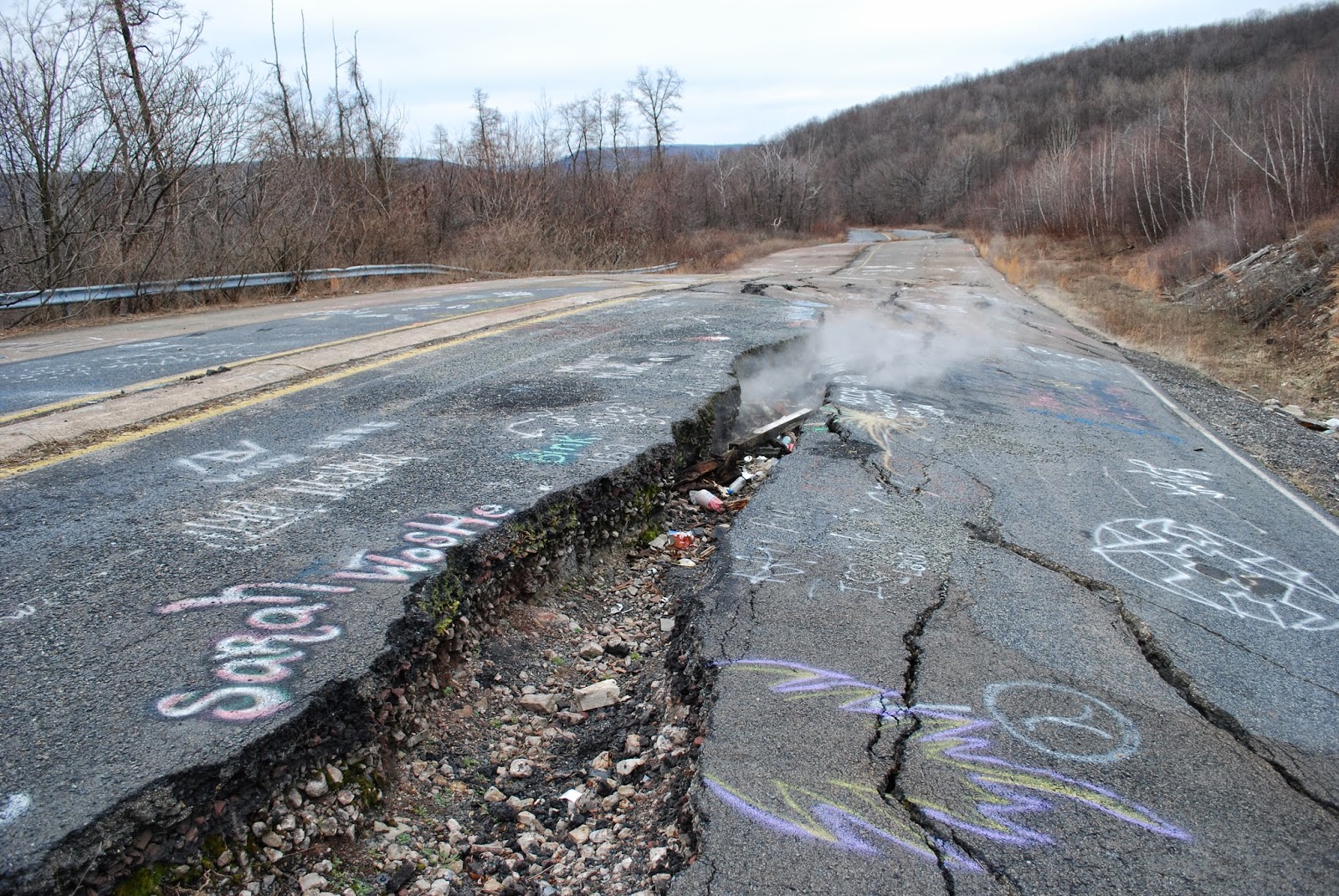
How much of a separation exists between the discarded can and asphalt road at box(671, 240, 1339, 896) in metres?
0.40

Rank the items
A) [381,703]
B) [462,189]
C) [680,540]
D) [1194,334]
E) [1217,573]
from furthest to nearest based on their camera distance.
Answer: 1. [462,189]
2. [1194,334]
3. [680,540]
4. [1217,573]
5. [381,703]

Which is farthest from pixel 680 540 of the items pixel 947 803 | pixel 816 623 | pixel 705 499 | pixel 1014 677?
pixel 947 803

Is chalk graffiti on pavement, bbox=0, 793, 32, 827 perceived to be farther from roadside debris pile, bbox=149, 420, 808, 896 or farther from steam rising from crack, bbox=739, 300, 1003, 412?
steam rising from crack, bbox=739, 300, 1003, 412

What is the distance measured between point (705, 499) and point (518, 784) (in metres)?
2.69

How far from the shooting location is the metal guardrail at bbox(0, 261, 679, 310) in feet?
31.3

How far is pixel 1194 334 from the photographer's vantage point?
1373cm

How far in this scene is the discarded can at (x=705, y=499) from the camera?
5.12 m

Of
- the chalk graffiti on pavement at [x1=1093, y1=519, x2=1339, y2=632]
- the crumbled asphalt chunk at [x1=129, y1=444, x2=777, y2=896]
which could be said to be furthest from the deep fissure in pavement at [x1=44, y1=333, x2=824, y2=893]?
the chalk graffiti on pavement at [x1=1093, y1=519, x2=1339, y2=632]

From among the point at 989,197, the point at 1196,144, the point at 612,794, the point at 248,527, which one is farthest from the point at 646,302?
the point at 989,197

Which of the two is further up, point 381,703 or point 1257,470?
point 381,703

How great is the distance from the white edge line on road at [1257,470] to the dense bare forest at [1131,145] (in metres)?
12.1

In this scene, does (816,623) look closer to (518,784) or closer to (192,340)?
(518,784)

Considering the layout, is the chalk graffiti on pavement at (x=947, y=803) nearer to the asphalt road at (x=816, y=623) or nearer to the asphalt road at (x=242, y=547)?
the asphalt road at (x=816, y=623)

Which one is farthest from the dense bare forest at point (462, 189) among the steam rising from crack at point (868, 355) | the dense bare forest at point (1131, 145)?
the steam rising from crack at point (868, 355)
